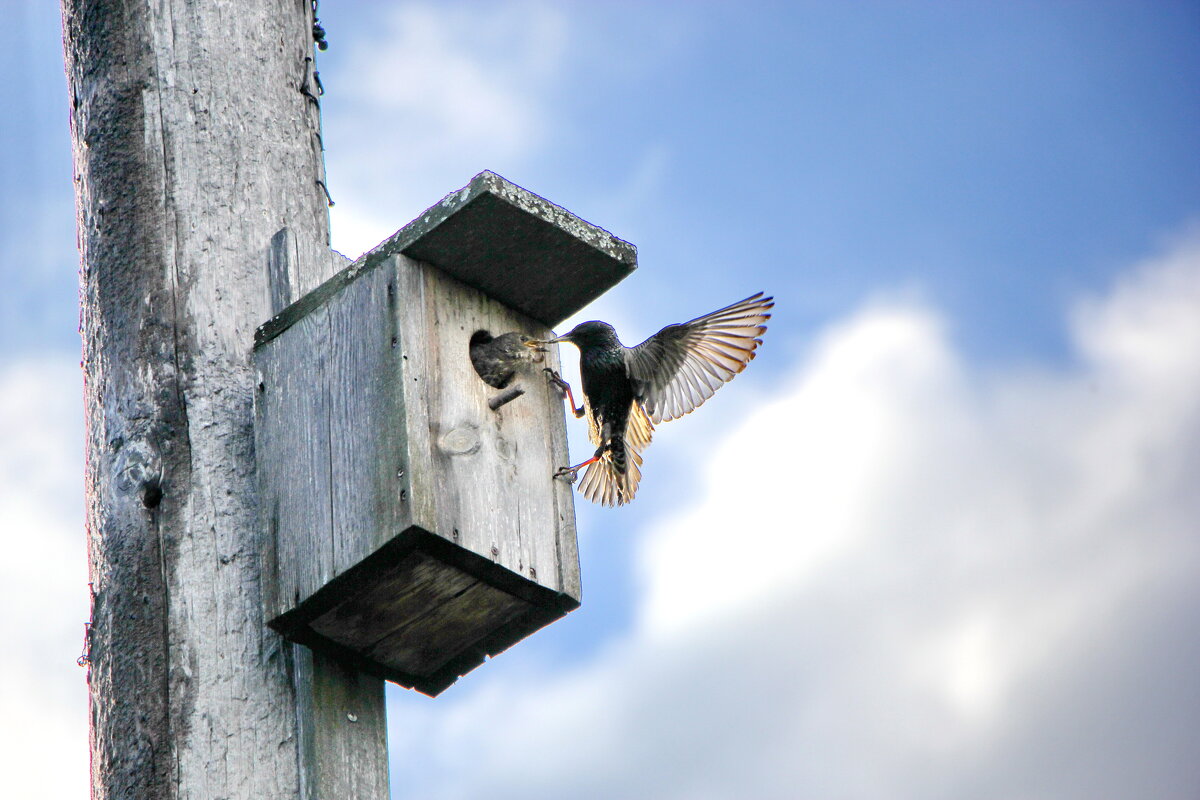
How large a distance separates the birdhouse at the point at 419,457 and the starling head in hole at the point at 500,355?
0.01 meters

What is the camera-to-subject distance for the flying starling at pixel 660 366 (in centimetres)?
475

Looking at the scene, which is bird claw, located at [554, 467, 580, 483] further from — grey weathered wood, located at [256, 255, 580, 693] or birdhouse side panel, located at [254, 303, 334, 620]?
birdhouse side panel, located at [254, 303, 334, 620]

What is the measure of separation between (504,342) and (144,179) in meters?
0.84

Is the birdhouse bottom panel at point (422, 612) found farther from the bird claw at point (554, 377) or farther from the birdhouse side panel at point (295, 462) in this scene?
the bird claw at point (554, 377)

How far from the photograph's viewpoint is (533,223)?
3.62 metres

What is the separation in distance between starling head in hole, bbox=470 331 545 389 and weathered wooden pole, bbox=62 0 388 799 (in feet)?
1.28

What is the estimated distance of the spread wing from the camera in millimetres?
4773

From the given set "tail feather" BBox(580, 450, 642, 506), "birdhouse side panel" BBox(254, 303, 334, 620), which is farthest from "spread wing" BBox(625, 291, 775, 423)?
"birdhouse side panel" BBox(254, 303, 334, 620)

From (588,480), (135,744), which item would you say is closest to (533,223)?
(135,744)

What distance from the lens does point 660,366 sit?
491 centimetres

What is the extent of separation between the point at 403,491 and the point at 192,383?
441 mm

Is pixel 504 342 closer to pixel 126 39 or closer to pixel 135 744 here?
pixel 126 39

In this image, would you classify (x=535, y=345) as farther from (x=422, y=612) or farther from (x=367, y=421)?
(x=422, y=612)

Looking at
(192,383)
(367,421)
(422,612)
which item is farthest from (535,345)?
(192,383)
